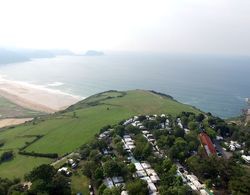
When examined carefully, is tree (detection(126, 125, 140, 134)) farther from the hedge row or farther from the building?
the hedge row

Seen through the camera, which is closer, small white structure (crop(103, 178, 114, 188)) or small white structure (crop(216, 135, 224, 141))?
small white structure (crop(103, 178, 114, 188))

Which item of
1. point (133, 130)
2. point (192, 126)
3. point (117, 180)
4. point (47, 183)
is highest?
point (192, 126)

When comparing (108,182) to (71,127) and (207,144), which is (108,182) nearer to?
(207,144)

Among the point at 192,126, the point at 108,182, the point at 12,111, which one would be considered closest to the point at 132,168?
the point at 108,182

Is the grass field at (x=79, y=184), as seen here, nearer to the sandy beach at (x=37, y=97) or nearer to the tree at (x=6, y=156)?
the tree at (x=6, y=156)

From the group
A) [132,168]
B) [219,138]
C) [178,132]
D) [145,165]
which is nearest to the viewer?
[132,168]

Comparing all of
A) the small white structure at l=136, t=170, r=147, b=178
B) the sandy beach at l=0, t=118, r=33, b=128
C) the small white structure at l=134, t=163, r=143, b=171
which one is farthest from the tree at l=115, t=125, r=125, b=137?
the sandy beach at l=0, t=118, r=33, b=128

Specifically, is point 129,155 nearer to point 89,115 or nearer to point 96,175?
point 96,175
